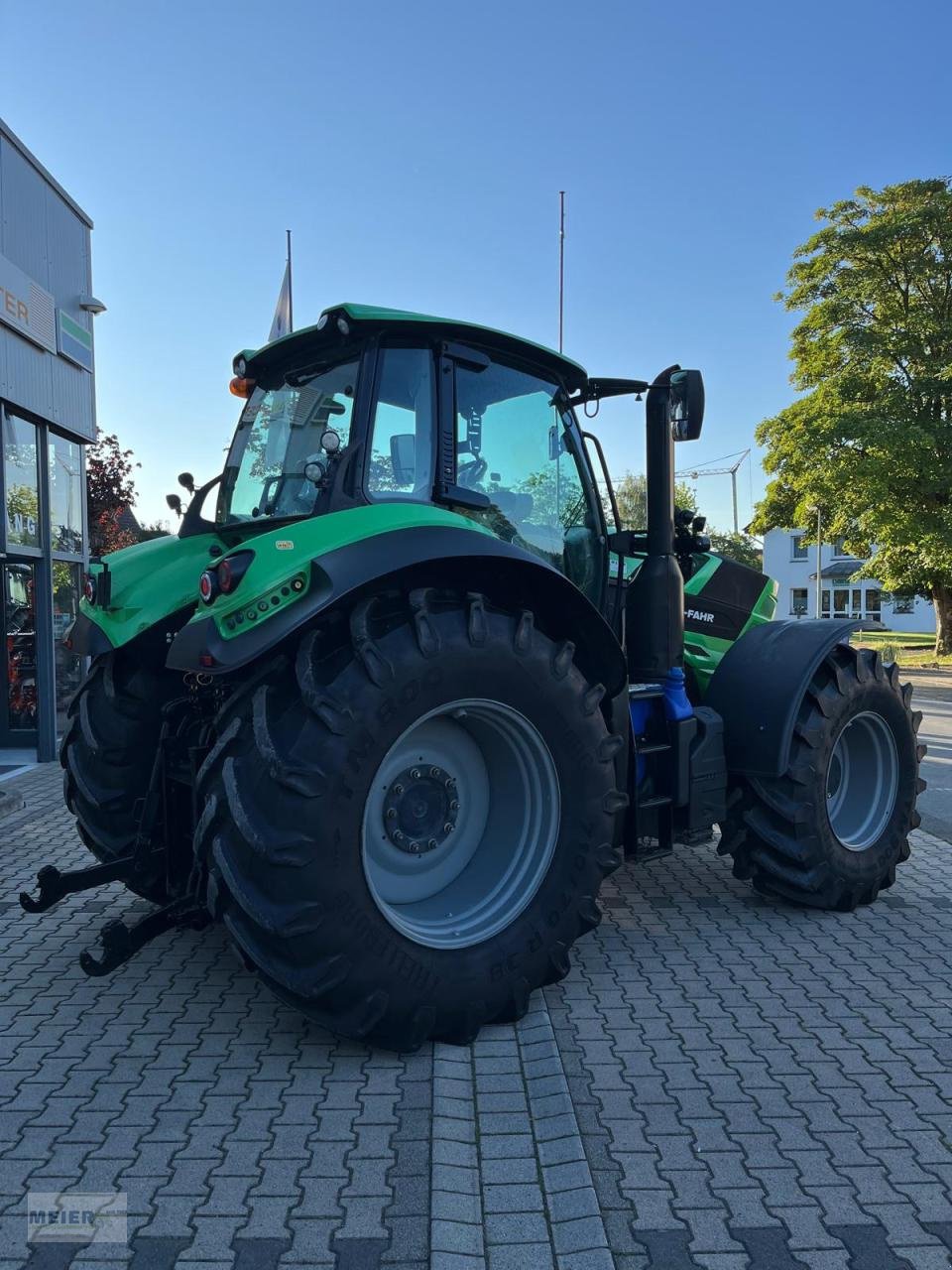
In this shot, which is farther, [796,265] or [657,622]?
[796,265]

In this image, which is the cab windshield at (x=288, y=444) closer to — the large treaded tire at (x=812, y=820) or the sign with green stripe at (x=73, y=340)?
the large treaded tire at (x=812, y=820)

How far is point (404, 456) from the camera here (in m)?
3.73

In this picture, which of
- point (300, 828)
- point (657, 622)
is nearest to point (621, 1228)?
point (300, 828)

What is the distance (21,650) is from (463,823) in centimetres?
774

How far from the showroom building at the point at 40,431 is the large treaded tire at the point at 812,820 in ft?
23.4

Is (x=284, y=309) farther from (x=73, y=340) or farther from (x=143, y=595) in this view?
(x=143, y=595)

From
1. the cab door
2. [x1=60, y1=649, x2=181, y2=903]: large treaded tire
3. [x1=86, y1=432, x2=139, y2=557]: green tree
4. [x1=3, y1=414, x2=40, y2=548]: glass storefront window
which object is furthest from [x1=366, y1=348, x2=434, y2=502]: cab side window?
[x1=86, y1=432, x2=139, y2=557]: green tree

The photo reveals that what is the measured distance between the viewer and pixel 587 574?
445 cm

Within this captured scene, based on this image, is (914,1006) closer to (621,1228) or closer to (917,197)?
(621,1228)

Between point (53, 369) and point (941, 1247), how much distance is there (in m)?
10.2

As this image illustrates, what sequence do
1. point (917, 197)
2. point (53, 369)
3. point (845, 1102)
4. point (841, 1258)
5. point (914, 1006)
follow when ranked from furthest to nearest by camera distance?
point (917, 197) < point (53, 369) < point (914, 1006) < point (845, 1102) < point (841, 1258)

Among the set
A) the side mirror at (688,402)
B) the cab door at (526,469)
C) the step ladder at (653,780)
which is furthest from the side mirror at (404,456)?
the step ladder at (653,780)

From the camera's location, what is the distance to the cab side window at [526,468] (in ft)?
13.1

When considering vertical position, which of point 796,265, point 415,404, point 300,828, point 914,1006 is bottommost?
point 914,1006
